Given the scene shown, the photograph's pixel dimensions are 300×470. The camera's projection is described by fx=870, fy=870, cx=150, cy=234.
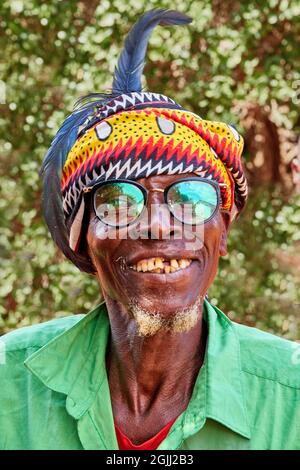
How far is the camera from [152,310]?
2564 millimetres

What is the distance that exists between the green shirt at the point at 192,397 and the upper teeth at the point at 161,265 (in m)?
0.26

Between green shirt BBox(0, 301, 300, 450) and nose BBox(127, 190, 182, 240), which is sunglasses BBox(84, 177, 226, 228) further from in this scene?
green shirt BBox(0, 301, 300, 450)

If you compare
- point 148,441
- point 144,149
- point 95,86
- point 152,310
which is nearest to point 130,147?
point 144,149

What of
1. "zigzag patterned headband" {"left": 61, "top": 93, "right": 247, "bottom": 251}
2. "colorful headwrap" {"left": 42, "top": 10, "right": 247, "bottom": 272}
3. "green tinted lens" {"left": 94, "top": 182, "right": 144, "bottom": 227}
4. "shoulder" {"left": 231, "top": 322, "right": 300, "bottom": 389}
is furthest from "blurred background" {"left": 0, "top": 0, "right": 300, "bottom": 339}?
"shoulder" {"left": 231, "top": 322, "right": 300, "bottom": 389}

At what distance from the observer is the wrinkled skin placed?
258 centimetres

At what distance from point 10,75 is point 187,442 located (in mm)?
3948

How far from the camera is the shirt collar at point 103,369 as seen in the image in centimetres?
254

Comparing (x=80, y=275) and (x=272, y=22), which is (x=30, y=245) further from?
(x=272, y=22)

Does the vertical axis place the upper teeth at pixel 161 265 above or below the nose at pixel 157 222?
below

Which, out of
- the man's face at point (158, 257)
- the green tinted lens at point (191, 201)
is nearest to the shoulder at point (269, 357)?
→ the man's face at point (158, 257)

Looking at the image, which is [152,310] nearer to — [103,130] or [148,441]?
[148,441]

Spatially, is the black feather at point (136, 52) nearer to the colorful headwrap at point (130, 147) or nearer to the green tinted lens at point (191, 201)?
the colorful headwrap at point (130, 147)

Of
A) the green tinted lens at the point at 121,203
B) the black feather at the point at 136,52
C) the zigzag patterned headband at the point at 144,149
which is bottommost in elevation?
the green tinted lens at the point at 121,203

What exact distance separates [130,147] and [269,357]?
0.78 metres
